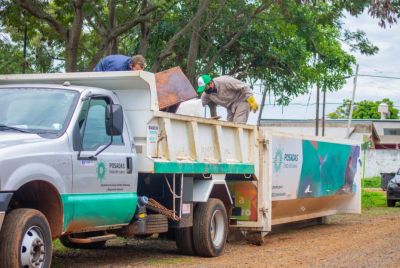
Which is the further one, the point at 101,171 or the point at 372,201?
the point at 372,201

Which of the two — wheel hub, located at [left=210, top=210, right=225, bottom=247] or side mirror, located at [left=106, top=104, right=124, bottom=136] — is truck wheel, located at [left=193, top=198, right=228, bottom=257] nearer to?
wheel hub, located at [left=210, top=210, right=225, bottom=247]

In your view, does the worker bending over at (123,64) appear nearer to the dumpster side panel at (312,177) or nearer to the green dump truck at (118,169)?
the green dump truck at (118,169)

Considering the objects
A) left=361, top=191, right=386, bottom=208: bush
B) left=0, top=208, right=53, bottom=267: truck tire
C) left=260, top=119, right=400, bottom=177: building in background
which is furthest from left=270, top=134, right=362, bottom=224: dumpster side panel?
left=260, top=119, right=400, bottom=177: building in background

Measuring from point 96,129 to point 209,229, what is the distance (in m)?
2.82

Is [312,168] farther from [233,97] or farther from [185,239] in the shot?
[185,239]

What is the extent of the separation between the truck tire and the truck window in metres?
1.16

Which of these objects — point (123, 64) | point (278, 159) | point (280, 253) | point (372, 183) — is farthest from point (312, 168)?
point (372, 183)

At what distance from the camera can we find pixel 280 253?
11.9 meters

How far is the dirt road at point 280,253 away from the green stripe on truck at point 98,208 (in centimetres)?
92

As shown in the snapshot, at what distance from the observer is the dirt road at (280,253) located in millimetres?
10586

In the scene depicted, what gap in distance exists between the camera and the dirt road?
1059 cm

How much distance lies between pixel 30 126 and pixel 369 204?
19.5 metres

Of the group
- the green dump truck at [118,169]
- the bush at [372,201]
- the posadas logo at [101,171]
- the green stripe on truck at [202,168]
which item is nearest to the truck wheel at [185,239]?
the green dump truck at [118,169]

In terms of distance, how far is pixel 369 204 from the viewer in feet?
87.4
